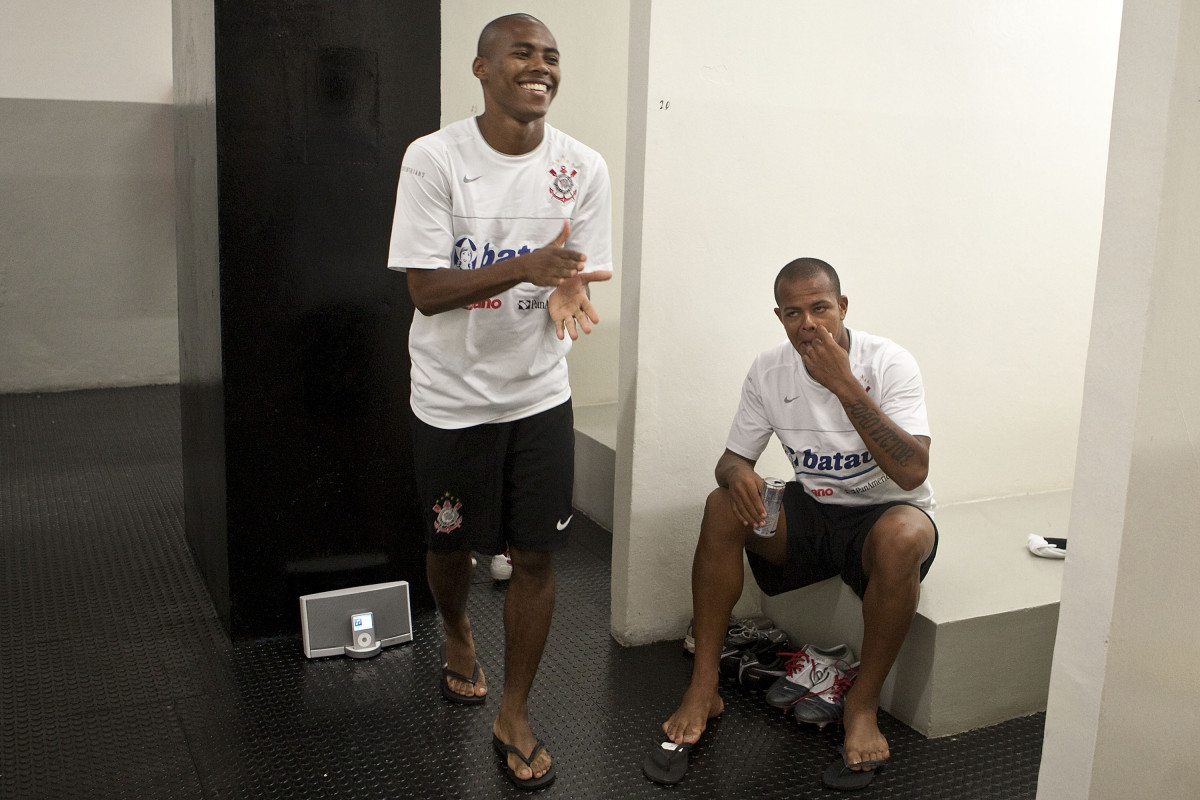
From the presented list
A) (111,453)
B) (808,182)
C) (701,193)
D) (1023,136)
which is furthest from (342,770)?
(111,453)

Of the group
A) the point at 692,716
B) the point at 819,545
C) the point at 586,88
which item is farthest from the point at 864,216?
the point at 586,88

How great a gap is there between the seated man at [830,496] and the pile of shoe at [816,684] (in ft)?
0.30

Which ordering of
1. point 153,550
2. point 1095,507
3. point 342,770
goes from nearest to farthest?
point 1095,507, point 342,770, point 153,550

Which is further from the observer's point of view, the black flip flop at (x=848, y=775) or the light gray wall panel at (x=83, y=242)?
the light gray wall panel at (x=83, y=242)

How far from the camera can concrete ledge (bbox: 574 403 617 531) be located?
11.8 feet

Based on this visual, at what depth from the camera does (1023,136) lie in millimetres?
2961

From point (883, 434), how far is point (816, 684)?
0.61 m

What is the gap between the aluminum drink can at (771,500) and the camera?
7.12ft

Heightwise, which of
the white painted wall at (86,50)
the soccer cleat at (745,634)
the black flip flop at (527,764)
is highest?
the white painted wall at (86,50)

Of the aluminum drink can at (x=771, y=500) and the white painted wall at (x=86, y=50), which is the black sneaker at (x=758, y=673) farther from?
the white painted wall at (x=86, y=50)

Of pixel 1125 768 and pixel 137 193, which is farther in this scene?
pixel 137 193

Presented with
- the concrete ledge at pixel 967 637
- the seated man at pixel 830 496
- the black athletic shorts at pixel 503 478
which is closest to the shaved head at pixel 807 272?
the seated man at pixel 830 496

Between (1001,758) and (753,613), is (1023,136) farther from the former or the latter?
(1001,758)

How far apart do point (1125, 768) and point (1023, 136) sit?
206 cm
